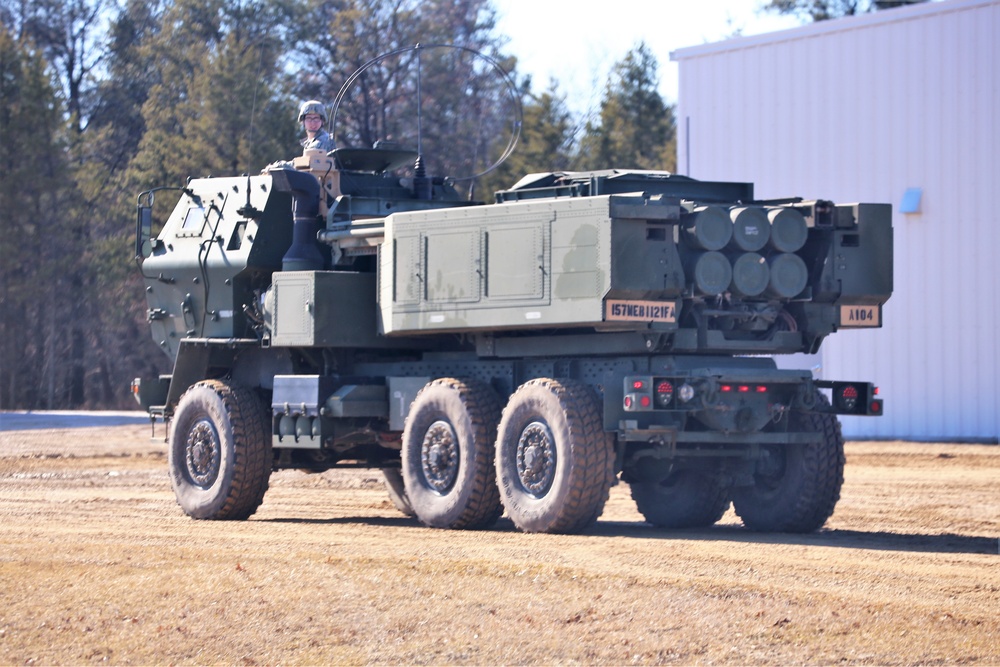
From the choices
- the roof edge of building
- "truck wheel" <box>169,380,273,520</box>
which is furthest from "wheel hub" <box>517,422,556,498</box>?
the roof edge of building

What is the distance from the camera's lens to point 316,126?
16.2 metres

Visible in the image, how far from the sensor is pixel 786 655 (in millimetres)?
8164

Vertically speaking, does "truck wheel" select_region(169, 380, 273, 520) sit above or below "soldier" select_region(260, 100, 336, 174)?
below

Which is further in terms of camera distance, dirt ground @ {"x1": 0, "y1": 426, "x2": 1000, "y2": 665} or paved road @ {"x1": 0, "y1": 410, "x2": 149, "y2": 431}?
paved road @ {"x1": 0, "y1": 410, "x2": 149, "y2": 431}

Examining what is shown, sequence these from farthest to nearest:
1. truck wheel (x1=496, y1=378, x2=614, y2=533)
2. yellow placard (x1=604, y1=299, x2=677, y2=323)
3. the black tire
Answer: the black tire < truck wheel (x1=496, y1=378, x2=614, y2=533) < yellow placard (x1=604, y1=299, x2=677, y2=323)

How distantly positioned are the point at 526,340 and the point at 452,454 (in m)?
1.14

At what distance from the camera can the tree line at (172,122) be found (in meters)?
41.1

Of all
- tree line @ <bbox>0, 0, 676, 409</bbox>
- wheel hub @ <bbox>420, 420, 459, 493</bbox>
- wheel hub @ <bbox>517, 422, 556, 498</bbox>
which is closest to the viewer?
wheel hub @ <bbox>517, 422, 556, 498</bbox>

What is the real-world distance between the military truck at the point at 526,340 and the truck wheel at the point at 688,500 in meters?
0.02

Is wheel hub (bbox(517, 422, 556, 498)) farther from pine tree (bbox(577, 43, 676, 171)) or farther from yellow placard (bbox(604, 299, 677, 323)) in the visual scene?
pine tree (bbox(577, 43, 676, 171))

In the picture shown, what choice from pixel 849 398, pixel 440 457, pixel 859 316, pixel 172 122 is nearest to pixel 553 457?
pixel 440 457

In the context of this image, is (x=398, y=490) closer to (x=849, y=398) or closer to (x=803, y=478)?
(x=803, y=478)

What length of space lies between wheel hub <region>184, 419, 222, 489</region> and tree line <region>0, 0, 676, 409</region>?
75.8ft

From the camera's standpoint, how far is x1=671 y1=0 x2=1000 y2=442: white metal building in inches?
1010
